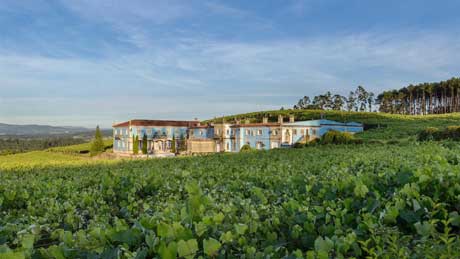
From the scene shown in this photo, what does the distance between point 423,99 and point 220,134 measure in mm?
57192

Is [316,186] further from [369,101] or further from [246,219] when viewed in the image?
[369,101]

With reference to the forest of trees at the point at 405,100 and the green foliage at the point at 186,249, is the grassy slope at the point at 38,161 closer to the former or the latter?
the green foliage at the point at 186,249

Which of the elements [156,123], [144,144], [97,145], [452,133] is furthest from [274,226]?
[97,145]

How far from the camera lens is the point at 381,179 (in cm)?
295

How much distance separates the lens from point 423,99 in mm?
78250

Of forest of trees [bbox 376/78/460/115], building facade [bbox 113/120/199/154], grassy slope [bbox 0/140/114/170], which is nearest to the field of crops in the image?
grassy slope [bbox 0/140/114/170]

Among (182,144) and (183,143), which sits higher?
(183,143)

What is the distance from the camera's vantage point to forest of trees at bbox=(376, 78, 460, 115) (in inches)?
2854

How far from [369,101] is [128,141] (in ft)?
197

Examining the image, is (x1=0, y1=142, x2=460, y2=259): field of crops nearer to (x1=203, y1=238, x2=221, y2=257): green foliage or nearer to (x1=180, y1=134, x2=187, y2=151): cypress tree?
(x1=203, y1=238, x2=221, y2=257): green foliage

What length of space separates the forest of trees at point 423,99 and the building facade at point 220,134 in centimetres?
4191

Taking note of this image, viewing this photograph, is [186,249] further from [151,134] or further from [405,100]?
[405,100]

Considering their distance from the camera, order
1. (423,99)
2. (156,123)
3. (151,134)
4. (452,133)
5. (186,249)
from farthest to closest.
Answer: (423,99)
(156,123)
(151,134)
(452,133)
(186,249)

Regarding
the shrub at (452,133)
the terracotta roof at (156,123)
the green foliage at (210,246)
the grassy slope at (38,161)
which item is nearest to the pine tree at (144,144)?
the terracotta roof at (156,123)
